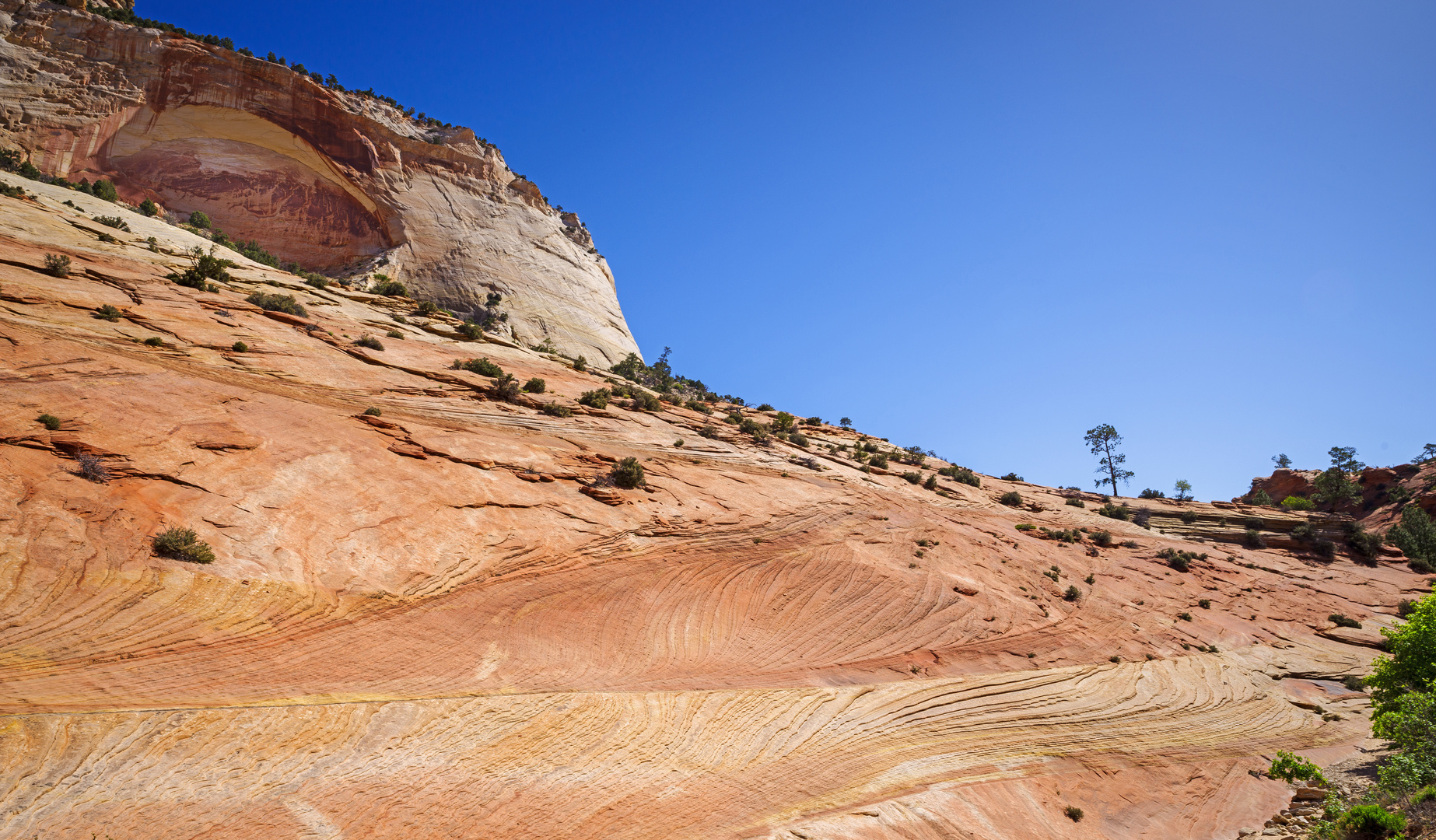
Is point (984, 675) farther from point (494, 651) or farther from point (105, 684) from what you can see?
point (105, 684)

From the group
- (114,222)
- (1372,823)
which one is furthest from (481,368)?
(1372,823)

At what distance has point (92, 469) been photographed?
10914mm

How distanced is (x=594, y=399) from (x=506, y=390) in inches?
146

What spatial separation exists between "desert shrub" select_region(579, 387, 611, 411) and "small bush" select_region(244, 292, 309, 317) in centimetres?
1006

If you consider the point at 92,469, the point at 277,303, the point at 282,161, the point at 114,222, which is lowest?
the point at 92,469

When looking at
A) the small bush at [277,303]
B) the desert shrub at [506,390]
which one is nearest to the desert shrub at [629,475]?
the desert shrub at [506,390]

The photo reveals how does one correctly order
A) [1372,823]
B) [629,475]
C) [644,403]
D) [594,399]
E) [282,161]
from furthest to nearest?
[282,161] < [644,403] < [594,399] < [629,475] < [1372,823]

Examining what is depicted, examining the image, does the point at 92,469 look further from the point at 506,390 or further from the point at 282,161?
the point at 282,161

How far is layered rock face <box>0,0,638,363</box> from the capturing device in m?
40.4

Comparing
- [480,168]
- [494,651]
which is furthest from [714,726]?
[480,168]

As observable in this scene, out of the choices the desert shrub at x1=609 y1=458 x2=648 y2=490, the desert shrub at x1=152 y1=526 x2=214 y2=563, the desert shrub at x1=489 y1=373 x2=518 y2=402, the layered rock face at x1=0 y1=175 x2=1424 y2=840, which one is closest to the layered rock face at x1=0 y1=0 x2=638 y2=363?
the layered rock face at x1=0 y1=175 x2=1424 y2=840

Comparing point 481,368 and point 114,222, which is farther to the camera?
point 114,222

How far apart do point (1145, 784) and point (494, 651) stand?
14.8m

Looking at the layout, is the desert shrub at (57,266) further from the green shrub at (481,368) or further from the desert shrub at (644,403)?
the desert shrub at (644,403)
